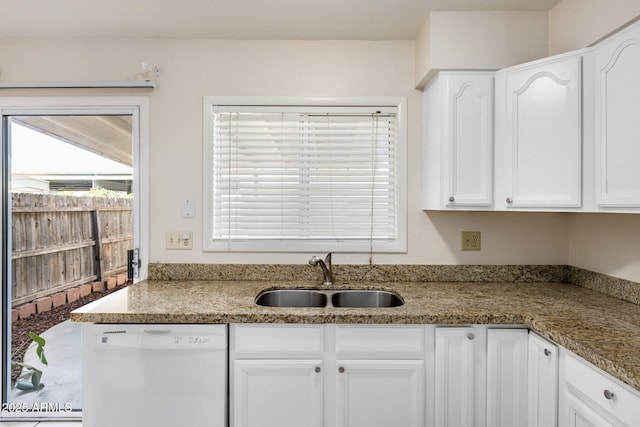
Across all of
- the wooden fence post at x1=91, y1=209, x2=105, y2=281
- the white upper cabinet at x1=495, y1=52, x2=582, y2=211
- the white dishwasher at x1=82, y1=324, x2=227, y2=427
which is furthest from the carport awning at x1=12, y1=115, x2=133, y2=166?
the white upper cabinet at x1=495, y1=52, x2=582, y2=211

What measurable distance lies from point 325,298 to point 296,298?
0.56 feet

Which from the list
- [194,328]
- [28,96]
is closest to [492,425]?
[194,328]

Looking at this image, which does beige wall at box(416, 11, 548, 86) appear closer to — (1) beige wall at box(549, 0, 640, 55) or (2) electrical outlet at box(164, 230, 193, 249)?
(1) beige wall at box(549, 0, 640, 55)

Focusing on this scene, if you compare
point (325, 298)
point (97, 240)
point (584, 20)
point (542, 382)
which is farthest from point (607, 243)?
point (97, 240)

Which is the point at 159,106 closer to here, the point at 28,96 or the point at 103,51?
the point at 103,51

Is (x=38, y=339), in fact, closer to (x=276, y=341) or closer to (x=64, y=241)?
(x=64, y=241)

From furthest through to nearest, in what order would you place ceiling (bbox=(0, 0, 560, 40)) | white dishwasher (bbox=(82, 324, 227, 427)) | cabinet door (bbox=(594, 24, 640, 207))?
ceiling (bbox=(0, 0, 560, 40)), white dishwasher (bbox=(82, 324, 227, 427)), cabinet door (bbox=(594, 24, 640, 207))

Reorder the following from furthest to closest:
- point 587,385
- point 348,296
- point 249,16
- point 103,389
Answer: point 348,296 → point 249,16 → point 103,389 → point 587,385

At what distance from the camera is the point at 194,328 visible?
1.49 m

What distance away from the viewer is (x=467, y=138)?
1.80 meters

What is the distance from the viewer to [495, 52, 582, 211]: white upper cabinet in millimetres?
1579

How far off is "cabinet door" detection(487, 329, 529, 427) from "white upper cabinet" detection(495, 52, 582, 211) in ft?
2.11

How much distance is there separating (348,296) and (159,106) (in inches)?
63.7

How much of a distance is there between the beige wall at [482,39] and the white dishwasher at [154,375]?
1.75m
